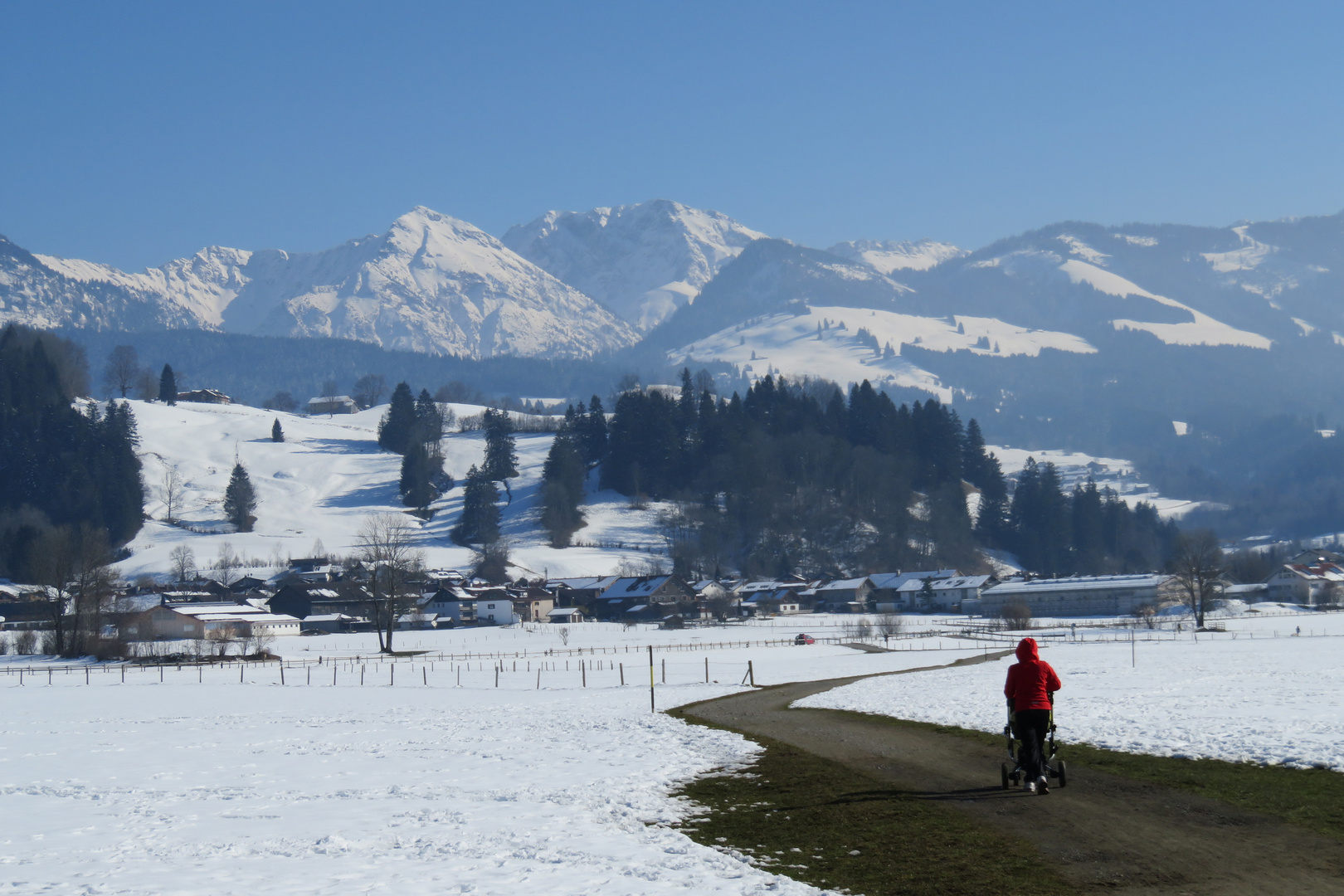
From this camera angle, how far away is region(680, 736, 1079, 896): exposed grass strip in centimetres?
1130

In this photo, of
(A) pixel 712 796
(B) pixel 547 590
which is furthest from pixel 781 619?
(A) pixel 712 796

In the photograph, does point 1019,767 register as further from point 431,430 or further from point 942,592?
point 431,430

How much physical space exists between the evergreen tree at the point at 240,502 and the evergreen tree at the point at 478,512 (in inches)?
1174

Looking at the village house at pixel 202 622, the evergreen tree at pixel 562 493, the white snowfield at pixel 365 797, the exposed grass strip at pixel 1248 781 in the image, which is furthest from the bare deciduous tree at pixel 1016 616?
the exposed grass strip at pixel 1248 781

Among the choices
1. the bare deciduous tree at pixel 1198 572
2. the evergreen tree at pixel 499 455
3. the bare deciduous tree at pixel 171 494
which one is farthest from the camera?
the evergreen tree at pixel 499 455

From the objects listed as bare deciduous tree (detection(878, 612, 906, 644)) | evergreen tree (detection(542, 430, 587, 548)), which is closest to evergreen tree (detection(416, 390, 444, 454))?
evergreen tree (detection(542, 430, 587, 548))

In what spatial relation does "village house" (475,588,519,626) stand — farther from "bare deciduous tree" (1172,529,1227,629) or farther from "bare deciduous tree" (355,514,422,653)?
"bare deciduous tree" (1172,529,1227,629)

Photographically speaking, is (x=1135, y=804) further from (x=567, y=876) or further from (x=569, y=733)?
(x=569, y=733)

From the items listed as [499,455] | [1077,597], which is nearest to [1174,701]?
[1077,597]

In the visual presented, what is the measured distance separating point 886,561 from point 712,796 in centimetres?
14161

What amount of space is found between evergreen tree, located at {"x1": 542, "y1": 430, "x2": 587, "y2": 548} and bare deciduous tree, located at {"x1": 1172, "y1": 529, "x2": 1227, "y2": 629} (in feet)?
253

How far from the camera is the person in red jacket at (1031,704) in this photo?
48.9 feet

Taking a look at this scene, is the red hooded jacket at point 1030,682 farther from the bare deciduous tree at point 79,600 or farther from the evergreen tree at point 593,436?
the evergreen tree at point 593,436

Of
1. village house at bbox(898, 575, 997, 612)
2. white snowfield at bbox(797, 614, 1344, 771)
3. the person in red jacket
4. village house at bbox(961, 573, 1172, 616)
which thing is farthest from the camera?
village house at bbox(898, 575, 997, 612)
